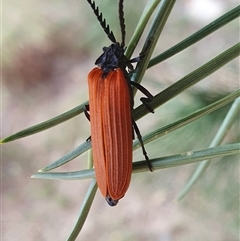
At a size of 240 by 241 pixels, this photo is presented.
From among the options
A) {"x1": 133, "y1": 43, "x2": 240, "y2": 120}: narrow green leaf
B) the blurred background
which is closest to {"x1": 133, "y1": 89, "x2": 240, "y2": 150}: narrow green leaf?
{"x1": 133, "y1": 43, "x2": 240, "y2": 120}: narrow green leaf

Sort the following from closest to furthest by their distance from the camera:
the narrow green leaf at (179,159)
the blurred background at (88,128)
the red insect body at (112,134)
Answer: the narrow green leaf at (179,159) → the red insect body at (112,134) → the blurred background at (88,128)

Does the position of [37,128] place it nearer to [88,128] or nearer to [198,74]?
[198,74]

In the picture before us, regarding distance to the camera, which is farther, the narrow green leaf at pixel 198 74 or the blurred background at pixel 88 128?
the blurred background at pixel 88 128

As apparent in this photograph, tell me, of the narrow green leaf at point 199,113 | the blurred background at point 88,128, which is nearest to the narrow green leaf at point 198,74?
the narrow green leaf at point 199,113

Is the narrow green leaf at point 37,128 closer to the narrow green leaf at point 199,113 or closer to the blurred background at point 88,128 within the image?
the narrow green leaf at point 199,113

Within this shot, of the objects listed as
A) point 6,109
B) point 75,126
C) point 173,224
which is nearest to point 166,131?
point 173,224

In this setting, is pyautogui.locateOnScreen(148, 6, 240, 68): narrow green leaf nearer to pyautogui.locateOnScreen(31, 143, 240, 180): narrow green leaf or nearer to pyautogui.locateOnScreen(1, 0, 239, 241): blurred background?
pyautogui.locateOnScreen(31, 143, 240, 180): narrow green leaf
